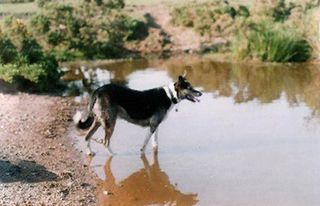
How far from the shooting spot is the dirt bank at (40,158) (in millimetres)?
8547

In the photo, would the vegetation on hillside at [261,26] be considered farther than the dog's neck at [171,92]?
Yes

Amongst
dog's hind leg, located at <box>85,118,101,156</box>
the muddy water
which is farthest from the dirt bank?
the muddy water

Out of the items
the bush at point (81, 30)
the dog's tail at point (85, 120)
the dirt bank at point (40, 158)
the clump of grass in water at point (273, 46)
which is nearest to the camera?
the dirt bank at point (40, 158)

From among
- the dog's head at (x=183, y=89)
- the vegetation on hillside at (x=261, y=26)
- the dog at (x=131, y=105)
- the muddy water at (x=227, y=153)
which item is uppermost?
the dog's head at (x=183, y=89)

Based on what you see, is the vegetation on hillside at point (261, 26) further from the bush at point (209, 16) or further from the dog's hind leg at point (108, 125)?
the dog's hind leg at point (108, 125)

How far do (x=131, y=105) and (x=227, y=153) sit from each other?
1.99 m

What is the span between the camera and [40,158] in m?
10.3

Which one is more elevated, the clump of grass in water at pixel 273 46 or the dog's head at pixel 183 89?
the dog's head at pixel 183 89

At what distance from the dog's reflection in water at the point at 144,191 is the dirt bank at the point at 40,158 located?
0.27m

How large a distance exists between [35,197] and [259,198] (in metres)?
3.30

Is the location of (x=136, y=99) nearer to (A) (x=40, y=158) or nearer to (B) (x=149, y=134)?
(B) (x=149, y=134)

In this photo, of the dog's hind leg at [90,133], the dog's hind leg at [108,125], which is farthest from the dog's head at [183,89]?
the dog's hind leg at [90,133]

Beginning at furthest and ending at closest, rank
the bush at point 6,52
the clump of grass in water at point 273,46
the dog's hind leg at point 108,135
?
the clump of grass in water at point 273,46 < the bush at point 6,52 < the dog's hind leg at point 108,135

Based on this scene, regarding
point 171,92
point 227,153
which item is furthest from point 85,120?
point 227,153
